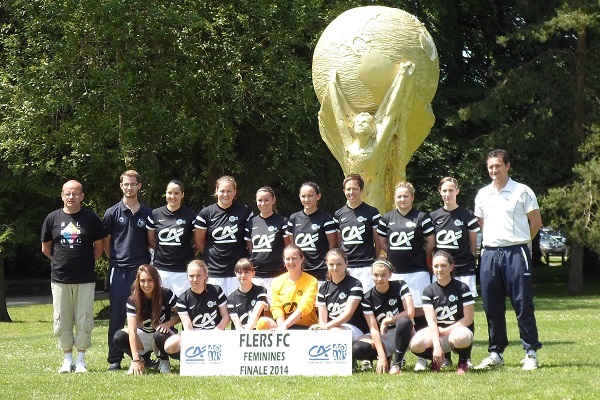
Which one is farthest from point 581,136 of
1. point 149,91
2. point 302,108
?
point 149,91

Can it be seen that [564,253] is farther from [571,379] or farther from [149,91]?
[571,379]

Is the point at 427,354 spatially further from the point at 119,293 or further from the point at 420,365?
the point at 119,293

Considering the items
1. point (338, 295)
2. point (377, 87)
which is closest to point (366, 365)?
point (338, 295)

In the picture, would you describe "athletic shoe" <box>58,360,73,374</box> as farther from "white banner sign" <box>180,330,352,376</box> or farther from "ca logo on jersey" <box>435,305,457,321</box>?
"ca logo on jersey" <box>435,305,457,321</box>

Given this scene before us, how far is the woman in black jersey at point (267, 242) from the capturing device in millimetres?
9703

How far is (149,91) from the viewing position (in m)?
19.6

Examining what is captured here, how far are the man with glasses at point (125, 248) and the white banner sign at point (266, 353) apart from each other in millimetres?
1328

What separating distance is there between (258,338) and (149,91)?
11.8 m

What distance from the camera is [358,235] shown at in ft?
31.5

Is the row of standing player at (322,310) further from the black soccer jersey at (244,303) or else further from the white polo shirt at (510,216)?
the white polo shirt at (510,216)

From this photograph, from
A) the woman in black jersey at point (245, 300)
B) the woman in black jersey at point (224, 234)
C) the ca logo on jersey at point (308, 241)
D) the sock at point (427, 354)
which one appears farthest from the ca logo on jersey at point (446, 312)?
the woman in black jersey at point (224, 234)

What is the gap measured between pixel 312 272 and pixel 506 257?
1.93 meters

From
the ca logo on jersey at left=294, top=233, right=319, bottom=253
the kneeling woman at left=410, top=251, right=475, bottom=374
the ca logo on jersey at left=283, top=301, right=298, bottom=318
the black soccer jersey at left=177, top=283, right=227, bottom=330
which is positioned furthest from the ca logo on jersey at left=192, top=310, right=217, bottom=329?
the kneeling woman at left=410, top=251, right=475, bottom=374

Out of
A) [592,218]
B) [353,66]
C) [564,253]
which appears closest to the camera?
[353,66]
